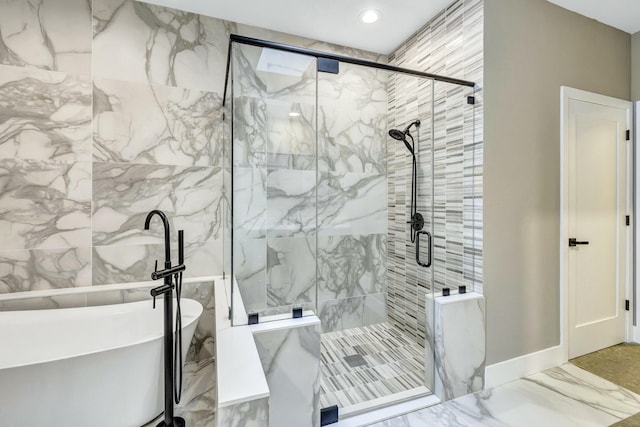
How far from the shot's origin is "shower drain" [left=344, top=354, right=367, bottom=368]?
2.24 m

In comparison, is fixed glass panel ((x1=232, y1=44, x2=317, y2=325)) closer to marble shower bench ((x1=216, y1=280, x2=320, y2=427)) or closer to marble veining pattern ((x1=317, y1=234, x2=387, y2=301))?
marble shower bench ((x1=216, y1=280, x2=320, y2=427))

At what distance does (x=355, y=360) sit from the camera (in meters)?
2.29

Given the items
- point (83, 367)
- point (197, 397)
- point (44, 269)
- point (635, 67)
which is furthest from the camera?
point (635, 67)

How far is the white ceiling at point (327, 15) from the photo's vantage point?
2.18m

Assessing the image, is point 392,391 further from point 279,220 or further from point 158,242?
point 158,242

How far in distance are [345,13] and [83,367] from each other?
2794 mm

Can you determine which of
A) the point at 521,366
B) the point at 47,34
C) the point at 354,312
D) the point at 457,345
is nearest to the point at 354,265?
the point at 354,312

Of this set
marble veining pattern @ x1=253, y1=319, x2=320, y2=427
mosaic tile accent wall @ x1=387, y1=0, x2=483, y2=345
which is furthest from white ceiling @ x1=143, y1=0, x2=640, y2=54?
marble veining pattern @ x1=253, y1=319, x2=320, y2=427

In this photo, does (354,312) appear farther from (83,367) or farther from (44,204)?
(44,204)

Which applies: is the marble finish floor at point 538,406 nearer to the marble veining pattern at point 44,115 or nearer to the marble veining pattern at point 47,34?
the marble veining pattern at point 44,115

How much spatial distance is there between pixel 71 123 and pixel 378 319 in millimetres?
2926

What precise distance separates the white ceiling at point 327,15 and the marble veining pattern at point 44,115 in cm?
93

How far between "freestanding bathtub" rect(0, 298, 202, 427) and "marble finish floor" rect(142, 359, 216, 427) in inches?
6.6

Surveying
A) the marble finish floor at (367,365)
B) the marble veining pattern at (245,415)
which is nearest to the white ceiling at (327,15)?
the marble veining pattern at (245,415)
